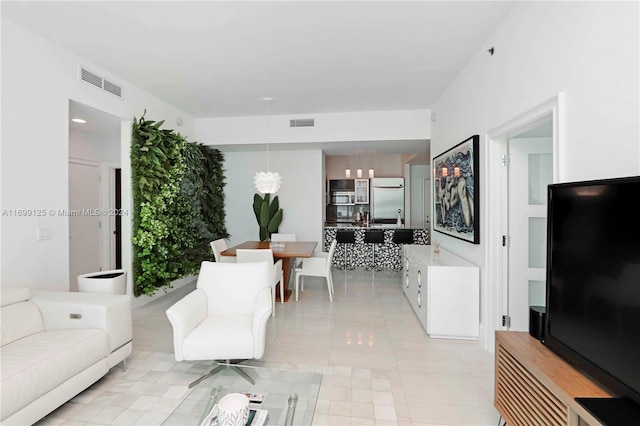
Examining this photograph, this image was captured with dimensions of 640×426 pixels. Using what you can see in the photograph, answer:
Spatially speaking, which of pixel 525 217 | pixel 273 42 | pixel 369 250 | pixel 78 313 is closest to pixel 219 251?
pixel 78 313

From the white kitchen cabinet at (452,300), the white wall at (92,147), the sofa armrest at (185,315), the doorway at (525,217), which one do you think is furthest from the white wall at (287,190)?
the doorway at (525,217)

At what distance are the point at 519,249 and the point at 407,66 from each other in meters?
2.24

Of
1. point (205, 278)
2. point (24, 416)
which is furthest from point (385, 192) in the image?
point (24, 416)

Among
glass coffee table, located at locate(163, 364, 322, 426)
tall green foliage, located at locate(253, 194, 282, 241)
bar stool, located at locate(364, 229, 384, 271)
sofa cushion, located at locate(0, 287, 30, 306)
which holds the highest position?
tall green foliage, located at locate(253, 194, 282, 241)

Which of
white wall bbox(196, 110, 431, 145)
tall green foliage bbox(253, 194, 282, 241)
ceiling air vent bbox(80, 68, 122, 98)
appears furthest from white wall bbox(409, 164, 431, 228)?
ceiling air vent bbox(80, 68, 122, 98)

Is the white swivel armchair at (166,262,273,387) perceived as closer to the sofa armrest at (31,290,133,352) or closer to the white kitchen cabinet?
the sofa armrest at (31,290,133,352)

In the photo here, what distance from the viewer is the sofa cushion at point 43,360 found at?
168cm

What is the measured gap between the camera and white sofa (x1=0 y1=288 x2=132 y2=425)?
1.74 metres

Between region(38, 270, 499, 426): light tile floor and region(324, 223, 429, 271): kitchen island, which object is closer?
region(38, 270, 499, 426): light tile floor

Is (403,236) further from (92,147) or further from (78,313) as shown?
(92,147)

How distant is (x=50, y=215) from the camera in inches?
117

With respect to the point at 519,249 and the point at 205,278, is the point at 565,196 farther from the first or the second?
the point at 205,278

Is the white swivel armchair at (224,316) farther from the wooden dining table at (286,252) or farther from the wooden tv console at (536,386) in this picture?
the wooden tv console at (536,386)

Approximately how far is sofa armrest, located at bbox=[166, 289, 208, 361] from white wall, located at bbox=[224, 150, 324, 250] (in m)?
3.92
